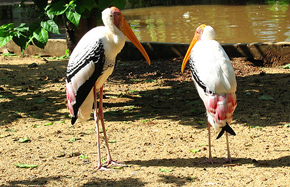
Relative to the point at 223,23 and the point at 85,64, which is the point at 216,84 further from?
the point at 223,23

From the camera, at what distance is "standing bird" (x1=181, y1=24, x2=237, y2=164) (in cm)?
332

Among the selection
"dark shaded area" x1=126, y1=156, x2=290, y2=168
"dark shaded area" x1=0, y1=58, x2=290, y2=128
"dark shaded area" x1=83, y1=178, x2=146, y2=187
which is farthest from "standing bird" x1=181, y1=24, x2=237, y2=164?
"dark shaded area" x1=0, y1=58, x2=290, y2=128

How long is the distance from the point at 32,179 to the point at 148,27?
31.6 feet

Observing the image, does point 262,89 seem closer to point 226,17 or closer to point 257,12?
point 226,17

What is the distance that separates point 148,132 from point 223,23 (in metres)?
8.69

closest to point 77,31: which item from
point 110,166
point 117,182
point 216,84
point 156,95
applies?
point 156,95

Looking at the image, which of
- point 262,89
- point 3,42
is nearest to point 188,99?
point 262,89

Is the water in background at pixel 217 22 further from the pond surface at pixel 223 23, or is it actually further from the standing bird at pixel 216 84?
the standing bird at pixel 216 84

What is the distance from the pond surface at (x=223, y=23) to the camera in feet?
32.0

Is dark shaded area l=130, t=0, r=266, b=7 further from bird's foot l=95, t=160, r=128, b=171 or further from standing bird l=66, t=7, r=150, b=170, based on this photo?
bird's foot l=95, t=160, r=128, b=171

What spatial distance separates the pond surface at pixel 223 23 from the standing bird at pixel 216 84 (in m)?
5.86

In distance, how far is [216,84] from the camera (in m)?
3.34

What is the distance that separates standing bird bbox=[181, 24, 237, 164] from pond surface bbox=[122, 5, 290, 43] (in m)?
5.86

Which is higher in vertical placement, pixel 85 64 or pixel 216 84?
pixel 85 64
